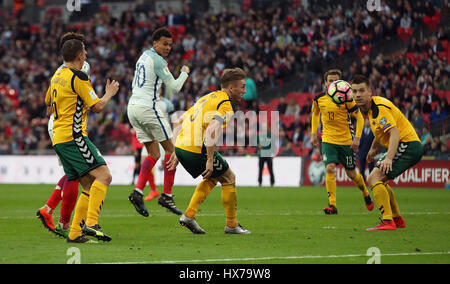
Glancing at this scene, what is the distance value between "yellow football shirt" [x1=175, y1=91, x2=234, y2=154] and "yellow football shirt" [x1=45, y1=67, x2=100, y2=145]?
1405 millimetres

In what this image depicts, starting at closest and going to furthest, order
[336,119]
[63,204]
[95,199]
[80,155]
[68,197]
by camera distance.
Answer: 1. [80,155]
2. [95,199]
3. [68,197]
4. [63,204]
5. [336,119]

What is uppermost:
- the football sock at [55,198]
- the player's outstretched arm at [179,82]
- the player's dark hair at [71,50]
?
the player's dark hair at [71,50]

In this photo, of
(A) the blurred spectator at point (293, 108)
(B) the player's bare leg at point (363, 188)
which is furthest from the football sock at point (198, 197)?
(A) the blurred spectator at point (293, 108)

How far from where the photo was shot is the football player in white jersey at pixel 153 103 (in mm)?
11008

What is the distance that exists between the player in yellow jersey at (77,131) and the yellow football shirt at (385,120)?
3525 millimetres

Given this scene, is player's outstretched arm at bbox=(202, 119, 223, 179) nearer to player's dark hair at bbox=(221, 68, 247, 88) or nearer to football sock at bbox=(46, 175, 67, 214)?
player's dark hair at bbox=(221, 68, 247, 88)

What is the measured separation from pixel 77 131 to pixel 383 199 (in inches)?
161

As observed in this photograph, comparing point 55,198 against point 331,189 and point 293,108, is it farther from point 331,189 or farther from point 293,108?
point 293,108

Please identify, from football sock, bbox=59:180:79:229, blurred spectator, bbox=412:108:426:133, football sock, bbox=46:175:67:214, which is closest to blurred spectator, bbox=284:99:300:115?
blurred spectator, bbox=412:108:426:133

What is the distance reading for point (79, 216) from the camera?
26.2ft

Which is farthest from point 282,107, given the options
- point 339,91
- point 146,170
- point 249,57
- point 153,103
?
point 153,103

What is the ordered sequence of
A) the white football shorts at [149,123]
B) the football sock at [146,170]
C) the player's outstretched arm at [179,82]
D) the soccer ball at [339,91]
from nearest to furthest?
1. the player's outstretched arm at [179,82]
2. the white football shorts at [149,123]
3. the football sock at [146,170]
4. the soccer ball at [339,91]

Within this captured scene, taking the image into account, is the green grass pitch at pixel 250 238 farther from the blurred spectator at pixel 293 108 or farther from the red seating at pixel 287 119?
the blurred spectator at pixel 293 108
